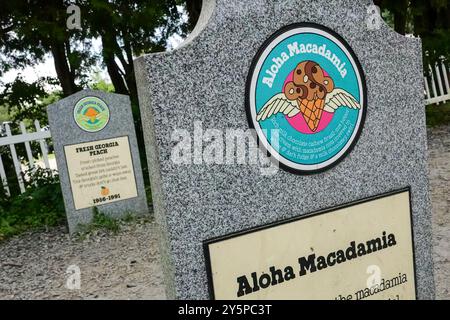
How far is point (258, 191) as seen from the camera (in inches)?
69.7

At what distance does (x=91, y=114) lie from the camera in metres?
5.36

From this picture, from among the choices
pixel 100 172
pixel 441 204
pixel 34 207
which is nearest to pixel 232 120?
pixel 441 204

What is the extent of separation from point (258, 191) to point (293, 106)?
1.20ft

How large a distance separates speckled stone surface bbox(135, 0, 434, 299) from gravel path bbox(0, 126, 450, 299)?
1.58 m

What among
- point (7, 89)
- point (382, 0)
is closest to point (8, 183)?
point (7, 89)

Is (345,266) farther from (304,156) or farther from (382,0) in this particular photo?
(382,0)

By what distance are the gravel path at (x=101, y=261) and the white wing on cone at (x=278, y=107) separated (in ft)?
6.43

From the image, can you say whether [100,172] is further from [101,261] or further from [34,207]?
[101,261]

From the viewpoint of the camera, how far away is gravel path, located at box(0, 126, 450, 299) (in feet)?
11.7

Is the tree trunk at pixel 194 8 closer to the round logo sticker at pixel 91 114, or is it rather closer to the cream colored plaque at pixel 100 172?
the round logo sticker at pixel 91 114

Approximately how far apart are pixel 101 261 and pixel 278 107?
3.17 m

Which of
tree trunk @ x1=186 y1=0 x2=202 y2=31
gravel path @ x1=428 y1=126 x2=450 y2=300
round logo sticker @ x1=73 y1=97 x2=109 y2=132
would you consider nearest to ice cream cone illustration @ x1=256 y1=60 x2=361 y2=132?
gravel path @ x1=428 y1=126 x2=450 y2=300

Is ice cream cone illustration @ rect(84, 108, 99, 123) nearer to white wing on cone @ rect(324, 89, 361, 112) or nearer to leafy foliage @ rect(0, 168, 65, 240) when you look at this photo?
leafy foliage @ rect(0, 168, 65, 240)

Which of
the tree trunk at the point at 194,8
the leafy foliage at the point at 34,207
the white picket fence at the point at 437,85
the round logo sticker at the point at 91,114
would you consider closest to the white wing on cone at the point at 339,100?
the round logo sticker at the point at 91,114
